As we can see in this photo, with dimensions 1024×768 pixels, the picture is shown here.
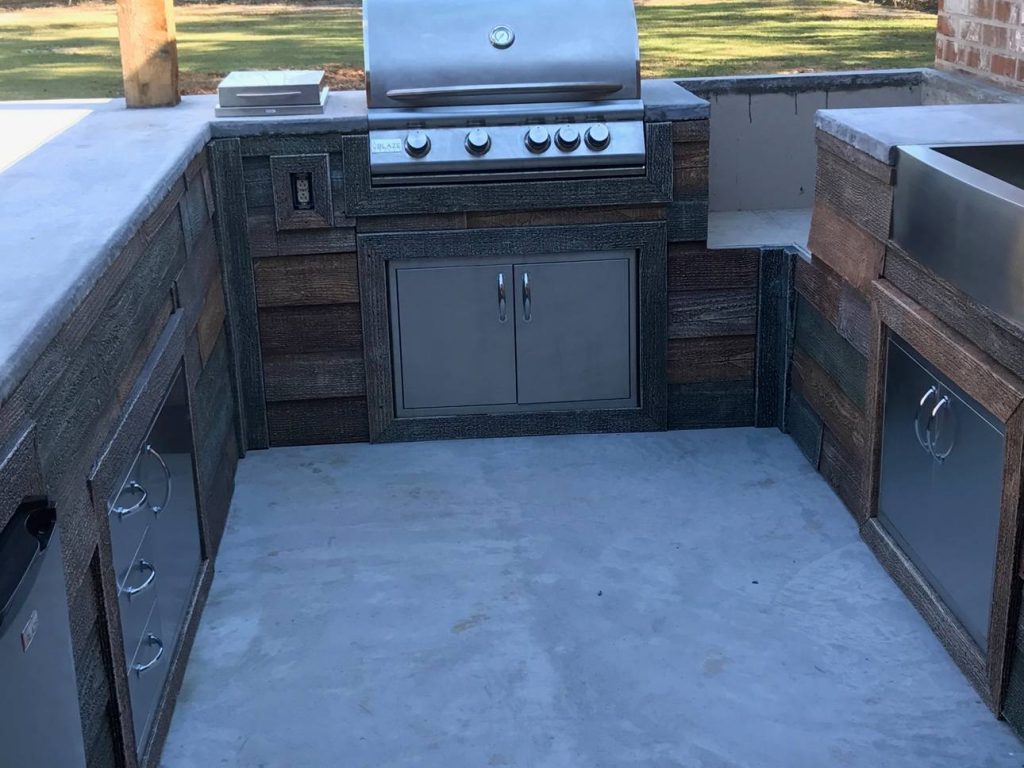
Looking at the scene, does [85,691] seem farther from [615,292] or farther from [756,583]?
[615,292]

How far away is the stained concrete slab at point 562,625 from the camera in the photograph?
2305 millimetres

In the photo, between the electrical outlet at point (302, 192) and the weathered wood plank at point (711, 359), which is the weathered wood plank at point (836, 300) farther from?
the electrical outlet at point (302, 192)

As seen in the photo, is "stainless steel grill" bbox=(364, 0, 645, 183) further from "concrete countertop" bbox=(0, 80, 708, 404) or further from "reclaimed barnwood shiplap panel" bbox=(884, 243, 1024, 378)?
"reclaimed barnwood shiplap panel" bbox=(884, 243, 1024, 378)

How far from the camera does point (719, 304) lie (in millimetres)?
3650

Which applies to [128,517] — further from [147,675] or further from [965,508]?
[965,508]

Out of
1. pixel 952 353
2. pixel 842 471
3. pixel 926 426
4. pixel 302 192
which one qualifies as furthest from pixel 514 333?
pixel 952 353

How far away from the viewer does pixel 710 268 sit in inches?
142

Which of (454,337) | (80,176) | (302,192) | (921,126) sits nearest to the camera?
(80,176)

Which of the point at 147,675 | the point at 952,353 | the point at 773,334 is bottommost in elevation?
the point at 147,675

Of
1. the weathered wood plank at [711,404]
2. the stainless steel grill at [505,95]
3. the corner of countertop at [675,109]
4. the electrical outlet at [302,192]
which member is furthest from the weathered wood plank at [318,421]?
the corner of countertop at [675,109]

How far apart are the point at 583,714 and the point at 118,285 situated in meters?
1.14

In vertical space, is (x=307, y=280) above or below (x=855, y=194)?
below

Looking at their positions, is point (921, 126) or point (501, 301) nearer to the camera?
point (921, 126)

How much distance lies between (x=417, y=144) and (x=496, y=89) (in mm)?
260
